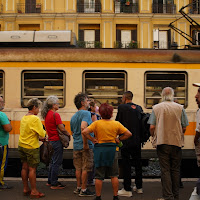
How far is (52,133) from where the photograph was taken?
7.85 m

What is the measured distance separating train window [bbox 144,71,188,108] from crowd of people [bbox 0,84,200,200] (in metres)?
2.27

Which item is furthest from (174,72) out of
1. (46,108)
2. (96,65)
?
(46,108)

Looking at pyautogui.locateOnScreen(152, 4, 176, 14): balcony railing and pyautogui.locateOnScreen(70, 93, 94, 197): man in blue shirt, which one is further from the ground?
pyautogui.locateOnScreen(152, 4, 176, 14): balcony railing

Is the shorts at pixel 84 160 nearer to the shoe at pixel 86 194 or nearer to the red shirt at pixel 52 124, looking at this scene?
the shoe at pixel 86 194

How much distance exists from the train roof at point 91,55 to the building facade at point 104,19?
66.3 feet

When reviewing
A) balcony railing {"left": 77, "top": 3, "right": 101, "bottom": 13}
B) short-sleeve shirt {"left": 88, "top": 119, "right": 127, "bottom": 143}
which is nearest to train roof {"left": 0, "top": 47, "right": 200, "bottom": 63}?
short-sleeve shirt {"left": 88, "top": 119, "right": 127, "bottom": 143}

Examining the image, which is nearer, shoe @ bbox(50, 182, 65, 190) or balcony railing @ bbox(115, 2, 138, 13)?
shoe @ bbox(50, 182, 65, 190)

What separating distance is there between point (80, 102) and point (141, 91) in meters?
2.79

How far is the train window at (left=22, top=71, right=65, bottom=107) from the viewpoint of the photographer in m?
10.1

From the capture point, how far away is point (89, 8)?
3141 cm

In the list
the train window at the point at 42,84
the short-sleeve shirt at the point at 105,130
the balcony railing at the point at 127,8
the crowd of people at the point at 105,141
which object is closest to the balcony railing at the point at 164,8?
the balcony railing at the point at 127,8

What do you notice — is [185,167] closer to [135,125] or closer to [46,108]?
[135,125]

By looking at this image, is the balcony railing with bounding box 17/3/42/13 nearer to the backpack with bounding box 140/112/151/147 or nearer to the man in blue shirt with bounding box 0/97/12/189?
the man in blue shirt with bounding box 0/97/12/189

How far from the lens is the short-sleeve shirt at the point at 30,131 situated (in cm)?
734
